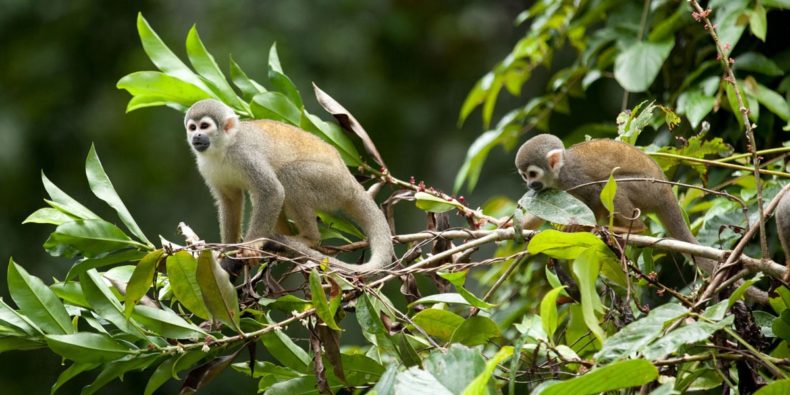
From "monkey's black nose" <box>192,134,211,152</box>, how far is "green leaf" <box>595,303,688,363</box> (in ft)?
7.53

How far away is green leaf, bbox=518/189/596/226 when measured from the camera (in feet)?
8.15

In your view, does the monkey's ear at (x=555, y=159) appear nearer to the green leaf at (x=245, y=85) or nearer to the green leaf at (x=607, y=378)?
the green leaf at (x=245, y=85)

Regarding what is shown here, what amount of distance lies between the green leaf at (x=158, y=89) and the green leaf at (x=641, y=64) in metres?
1.80

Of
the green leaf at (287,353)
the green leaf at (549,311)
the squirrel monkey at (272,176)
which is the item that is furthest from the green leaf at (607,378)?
the squirrel monkey at (272,176)

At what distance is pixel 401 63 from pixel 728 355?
24.3 ft

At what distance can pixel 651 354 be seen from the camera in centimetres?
188

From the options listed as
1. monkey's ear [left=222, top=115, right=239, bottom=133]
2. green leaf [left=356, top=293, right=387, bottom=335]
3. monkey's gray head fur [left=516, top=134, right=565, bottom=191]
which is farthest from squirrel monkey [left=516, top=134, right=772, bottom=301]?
monkey's ear [left=222, top=115, right=239, bottom=133]

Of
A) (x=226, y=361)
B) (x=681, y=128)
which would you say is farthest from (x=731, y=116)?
(x=226, y=361)

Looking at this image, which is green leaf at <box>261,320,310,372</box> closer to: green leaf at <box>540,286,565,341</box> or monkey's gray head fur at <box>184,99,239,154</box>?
green leaf at <box>540,286,565,341</box>

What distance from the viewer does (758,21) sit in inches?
135

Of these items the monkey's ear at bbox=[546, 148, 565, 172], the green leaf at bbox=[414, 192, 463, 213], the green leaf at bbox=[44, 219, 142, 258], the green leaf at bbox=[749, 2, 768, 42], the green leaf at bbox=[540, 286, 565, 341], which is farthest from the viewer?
the monkey's ear at bbox=[546, 148, 565, 172]

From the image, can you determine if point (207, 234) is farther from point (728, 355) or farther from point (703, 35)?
point (728, 355)

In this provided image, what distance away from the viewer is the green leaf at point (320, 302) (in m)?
2.25

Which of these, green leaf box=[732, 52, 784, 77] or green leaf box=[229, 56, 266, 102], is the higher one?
green leaf box=[229, 56, 266, 102]
